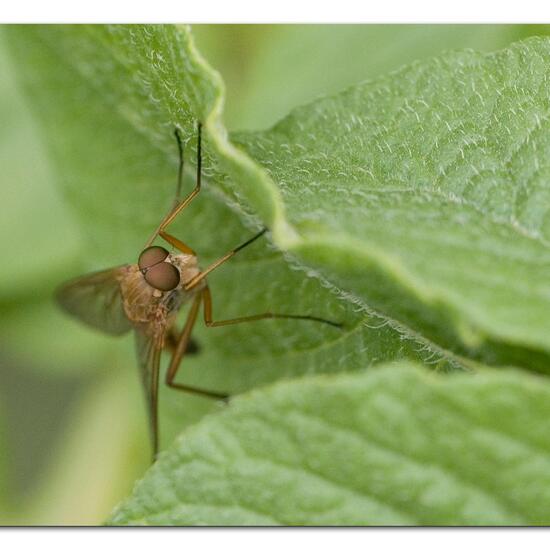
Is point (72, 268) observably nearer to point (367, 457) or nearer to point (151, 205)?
point (151, 205)

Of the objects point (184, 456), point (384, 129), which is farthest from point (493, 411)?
point (384, 129)

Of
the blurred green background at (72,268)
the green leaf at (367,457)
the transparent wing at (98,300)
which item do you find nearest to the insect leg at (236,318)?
the transparent wing at (98,300)

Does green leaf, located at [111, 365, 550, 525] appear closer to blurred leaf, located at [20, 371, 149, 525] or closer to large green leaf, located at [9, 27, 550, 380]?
large green leaf, located at [9, 27, 550, 380]

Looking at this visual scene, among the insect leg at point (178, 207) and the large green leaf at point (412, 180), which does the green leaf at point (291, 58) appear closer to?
the insect leg at point (178, 207)

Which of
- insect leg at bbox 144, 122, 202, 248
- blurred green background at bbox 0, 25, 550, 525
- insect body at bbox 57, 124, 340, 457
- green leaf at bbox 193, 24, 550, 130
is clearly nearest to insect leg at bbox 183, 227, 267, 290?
insect body at bbox 57, 124, 340, 457

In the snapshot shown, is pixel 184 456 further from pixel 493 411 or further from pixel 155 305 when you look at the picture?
pixel 155 305

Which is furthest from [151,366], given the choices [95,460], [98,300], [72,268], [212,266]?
[72,268]
